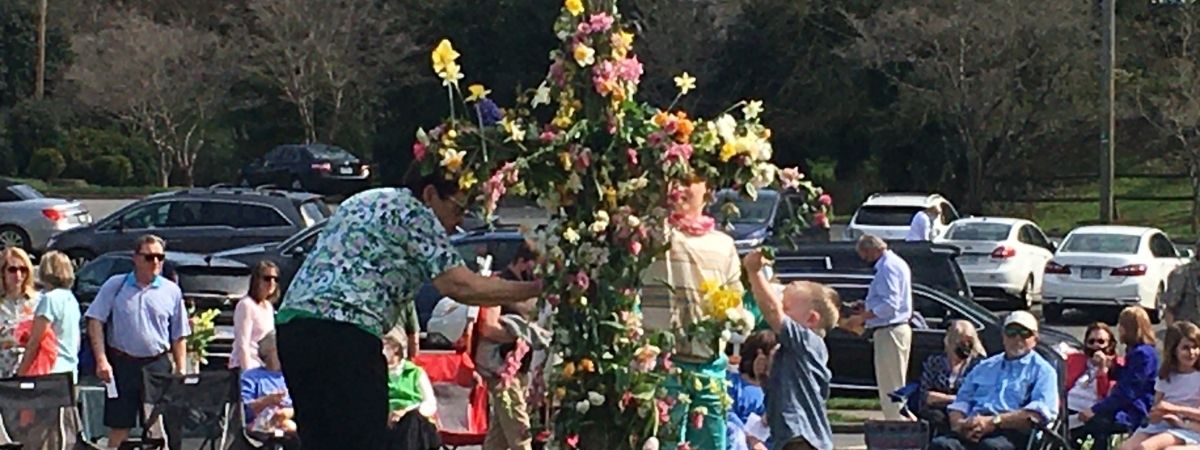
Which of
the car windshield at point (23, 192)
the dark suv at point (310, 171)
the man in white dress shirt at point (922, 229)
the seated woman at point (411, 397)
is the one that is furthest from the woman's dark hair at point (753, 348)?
the dark suv at point (310, 171)

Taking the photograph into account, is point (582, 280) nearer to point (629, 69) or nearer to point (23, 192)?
point (629, 69)

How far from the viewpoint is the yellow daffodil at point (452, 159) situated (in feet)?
20.1

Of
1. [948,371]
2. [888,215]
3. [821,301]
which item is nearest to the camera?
[821,301]

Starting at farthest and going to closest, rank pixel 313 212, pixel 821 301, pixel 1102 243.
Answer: pixel 313 212 < pixel 1102 243 < pixel 821 301

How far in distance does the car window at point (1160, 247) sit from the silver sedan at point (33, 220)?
1622 centimetres

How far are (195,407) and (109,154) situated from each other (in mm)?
42141

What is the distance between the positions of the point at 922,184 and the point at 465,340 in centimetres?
3596

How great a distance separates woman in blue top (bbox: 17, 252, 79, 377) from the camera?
1091 centimetres

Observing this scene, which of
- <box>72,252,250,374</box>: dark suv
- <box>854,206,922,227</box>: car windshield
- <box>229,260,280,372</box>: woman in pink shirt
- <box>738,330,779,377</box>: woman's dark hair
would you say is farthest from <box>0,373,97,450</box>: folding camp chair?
<box>854,206,922,227</box>: car windshield

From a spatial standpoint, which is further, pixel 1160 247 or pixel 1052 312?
pixel 1160 247

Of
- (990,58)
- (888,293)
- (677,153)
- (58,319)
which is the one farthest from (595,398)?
(990,58)

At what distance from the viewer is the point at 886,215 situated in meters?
30.2

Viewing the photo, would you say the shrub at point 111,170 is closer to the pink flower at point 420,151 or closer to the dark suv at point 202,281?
the dark suv at point 202,281

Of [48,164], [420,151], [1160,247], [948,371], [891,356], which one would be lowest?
[1160,247]
